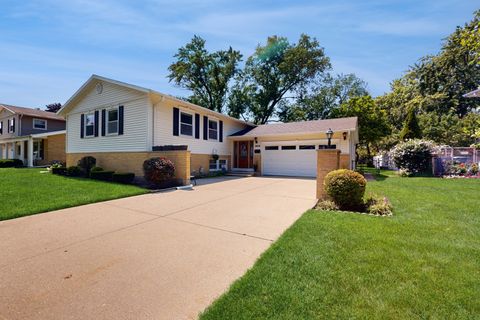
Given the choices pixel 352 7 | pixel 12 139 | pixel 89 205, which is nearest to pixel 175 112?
pixel 89 205

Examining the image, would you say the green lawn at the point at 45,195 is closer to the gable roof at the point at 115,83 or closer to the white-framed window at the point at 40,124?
the gable roof at the point at 115,83

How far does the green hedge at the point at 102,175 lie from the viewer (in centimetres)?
1120

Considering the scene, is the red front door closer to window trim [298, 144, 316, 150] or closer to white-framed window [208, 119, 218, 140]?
white-framed window [208, 119, 218, 140]

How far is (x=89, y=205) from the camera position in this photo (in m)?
6.77

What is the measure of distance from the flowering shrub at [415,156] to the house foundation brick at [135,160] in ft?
43.7

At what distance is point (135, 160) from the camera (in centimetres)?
1202

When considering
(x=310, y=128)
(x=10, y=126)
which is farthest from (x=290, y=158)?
(x=10, y=126)

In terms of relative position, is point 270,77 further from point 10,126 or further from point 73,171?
point 10,126

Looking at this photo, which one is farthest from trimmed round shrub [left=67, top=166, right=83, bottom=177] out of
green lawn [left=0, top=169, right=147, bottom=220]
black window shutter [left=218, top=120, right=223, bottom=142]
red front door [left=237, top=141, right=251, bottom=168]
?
red front door [left=237, top=141, right=251, bottom=168]

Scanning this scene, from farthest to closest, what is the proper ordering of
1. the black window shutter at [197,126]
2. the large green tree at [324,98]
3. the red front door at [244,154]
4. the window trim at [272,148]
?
1. the large green tree at [324,98]
2. the red front door at [244,154]
3. the window trim at [272,148]
4. the black window shutter at [197,126]

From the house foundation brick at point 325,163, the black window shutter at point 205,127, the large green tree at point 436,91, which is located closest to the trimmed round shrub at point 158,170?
the black window shutter at point 205,127

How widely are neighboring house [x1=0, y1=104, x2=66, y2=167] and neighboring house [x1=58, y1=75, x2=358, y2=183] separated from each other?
6.78 meters

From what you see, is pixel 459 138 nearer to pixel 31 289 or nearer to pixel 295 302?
pixel 295 302

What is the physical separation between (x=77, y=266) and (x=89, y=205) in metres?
4.20
